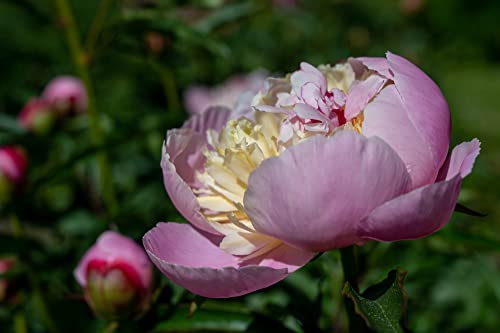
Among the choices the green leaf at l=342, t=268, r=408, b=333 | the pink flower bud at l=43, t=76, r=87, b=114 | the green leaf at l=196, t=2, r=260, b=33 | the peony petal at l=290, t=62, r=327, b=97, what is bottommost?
the pink flower bud at l=43, t=76, r=87, b=114

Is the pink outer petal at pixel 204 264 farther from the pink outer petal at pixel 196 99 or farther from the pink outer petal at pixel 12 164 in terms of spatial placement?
the pink outer petal at pixel 196 99

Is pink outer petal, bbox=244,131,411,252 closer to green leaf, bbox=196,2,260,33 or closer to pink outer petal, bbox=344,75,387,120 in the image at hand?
pink outer petal, bbox=344,75,387,120

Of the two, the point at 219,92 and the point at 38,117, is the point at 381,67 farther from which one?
the point at 219,92

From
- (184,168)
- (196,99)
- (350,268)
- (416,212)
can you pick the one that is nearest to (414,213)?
(416,212)

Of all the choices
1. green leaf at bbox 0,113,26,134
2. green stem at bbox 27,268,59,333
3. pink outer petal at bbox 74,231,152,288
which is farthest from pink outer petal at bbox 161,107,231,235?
green leaf at bbox 0,113,26,134

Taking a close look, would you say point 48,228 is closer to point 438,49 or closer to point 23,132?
point 23,132
